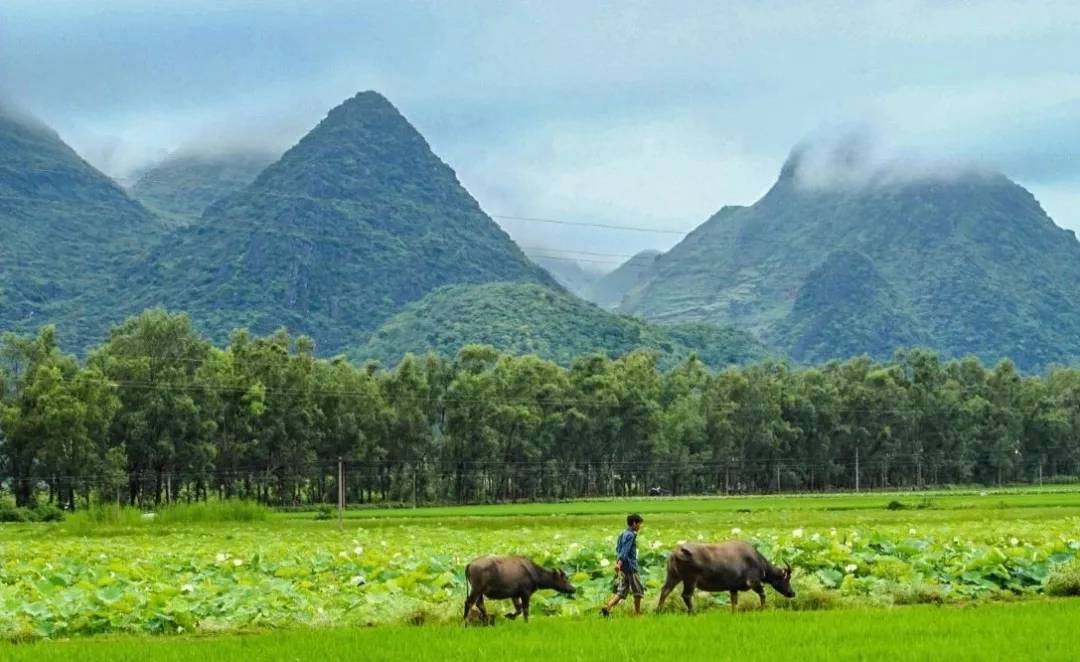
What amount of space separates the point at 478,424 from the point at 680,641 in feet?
228

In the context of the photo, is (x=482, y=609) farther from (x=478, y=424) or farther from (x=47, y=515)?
(x=478, y=424)

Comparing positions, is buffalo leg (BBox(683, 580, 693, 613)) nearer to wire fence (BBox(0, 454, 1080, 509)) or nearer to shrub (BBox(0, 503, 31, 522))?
shrub (BBox(0, 503, 31, 522))

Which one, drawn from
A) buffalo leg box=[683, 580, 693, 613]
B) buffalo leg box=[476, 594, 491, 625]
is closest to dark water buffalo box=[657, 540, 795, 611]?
buffalo leg box=[683, 580, 693, 613]

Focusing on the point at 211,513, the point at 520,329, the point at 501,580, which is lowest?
the point at 211,513

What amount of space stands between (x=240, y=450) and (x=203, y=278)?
126347 millimetres

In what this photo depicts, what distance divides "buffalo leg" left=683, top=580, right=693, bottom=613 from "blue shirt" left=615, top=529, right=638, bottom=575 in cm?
74

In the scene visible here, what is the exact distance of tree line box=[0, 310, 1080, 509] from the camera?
220 ft

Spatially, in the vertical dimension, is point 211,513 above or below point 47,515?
above

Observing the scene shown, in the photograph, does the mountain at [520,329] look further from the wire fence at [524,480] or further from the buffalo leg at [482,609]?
the buffalo leg at [482,609]

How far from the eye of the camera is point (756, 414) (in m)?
94.3

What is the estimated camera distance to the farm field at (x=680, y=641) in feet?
39.9

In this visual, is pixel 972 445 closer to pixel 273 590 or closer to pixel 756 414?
pixel 756 414

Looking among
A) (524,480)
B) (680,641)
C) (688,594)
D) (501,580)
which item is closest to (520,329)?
(524,480)

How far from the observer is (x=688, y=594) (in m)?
15.8
